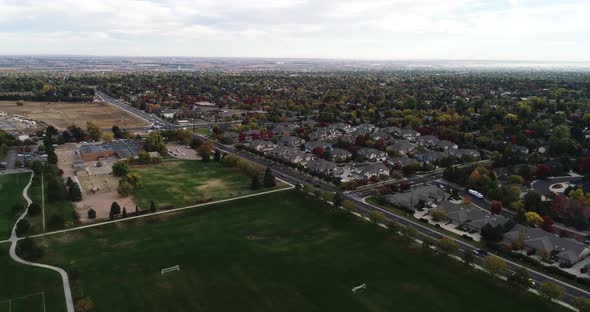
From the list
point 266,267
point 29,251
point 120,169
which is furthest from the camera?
point 120,169

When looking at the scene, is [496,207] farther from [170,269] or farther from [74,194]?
[74,194]

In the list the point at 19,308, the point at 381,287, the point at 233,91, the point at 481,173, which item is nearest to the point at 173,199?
the point at 19,308

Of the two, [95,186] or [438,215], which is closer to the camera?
[438,215]

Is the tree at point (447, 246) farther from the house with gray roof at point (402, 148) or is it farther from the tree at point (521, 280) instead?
the house with gray roof at point (402, 148)

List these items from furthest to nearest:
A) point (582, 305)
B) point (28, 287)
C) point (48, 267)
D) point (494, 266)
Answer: point (48, 267) < point (494, 266) < point (28, 287) < point (582, 305)

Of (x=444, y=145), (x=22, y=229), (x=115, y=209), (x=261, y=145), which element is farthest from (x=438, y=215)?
(x=22, y=229)

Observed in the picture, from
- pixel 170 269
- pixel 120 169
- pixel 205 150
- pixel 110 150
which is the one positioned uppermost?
pixel 205 150

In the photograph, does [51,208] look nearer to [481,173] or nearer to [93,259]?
[93,259]
